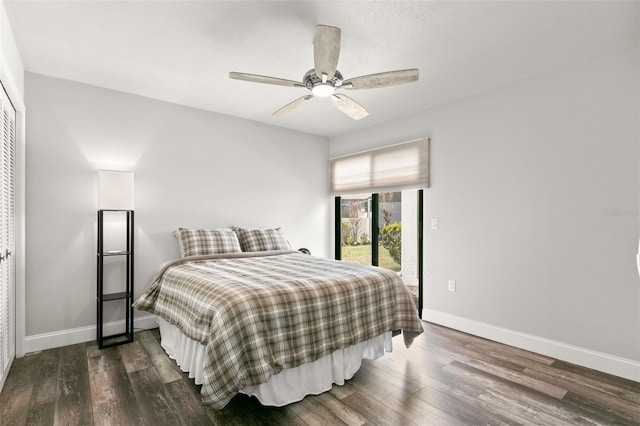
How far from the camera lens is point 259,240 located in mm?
3928

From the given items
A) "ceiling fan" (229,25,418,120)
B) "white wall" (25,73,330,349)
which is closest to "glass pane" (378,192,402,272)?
"white wall" (25,73,330,349)

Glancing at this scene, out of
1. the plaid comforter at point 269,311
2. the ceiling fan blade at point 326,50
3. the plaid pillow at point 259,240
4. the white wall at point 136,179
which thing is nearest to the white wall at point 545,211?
the plaid comforter at point 269,311

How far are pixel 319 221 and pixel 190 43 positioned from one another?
3.17 meters

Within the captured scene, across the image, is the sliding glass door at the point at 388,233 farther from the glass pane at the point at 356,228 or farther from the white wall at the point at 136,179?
the white wall at the point at 136,179

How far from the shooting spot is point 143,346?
3.00 meters

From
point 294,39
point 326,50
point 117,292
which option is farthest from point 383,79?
point 117,292

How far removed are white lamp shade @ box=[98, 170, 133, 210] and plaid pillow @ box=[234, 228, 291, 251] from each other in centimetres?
126

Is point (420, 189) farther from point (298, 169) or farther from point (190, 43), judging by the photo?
point (190, 43)

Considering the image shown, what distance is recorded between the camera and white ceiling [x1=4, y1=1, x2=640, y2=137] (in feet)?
6.79

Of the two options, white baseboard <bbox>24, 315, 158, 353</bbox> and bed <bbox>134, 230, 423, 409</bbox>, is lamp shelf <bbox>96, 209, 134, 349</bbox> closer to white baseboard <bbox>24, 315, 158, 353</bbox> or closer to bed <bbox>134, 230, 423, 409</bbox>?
white baseboard <bbox>24, 315, 158, 353</bbox>

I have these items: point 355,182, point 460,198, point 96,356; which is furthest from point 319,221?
point 96,356

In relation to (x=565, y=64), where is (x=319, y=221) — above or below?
below

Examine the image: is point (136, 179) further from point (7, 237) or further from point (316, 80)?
point (316, 80)

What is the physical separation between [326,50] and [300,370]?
2023mm
